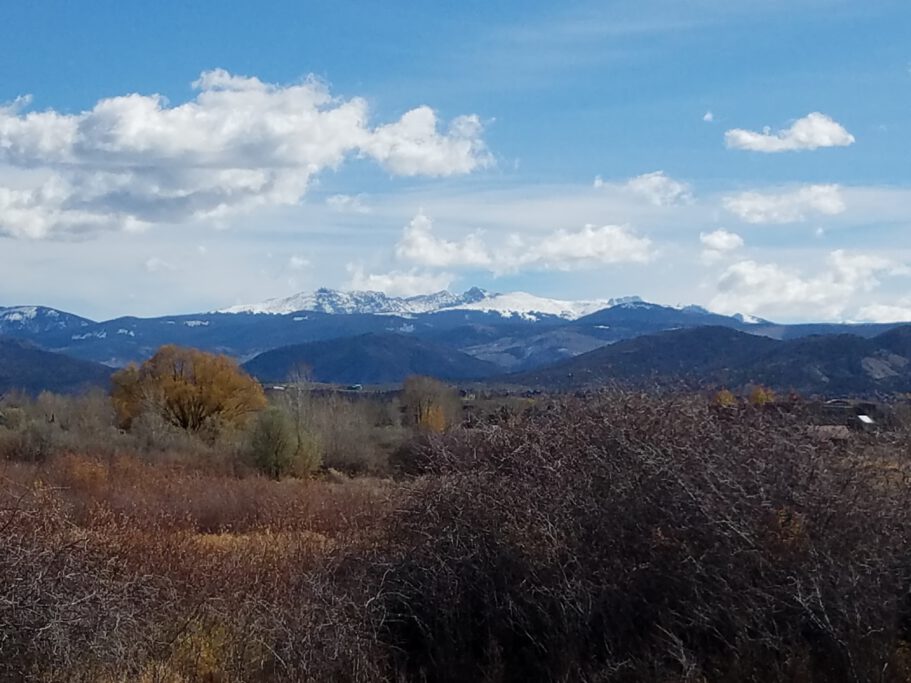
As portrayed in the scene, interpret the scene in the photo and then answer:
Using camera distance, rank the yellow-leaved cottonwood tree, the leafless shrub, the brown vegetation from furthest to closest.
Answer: the yellow-leaved cottonwood tree < the brown vegetation < the leafless shrub

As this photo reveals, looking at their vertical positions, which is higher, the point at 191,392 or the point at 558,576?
the point at 558,576

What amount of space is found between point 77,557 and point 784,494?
684 cm

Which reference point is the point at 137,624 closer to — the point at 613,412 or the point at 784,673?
the point at 613,412

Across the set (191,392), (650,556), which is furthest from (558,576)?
(191,392)

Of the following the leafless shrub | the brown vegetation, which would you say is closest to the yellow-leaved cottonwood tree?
the brown vegetation

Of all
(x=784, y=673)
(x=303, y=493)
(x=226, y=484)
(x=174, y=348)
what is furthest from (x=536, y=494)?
(x=174, y=348)

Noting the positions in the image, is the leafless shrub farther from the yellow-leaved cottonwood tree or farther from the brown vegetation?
the yellow-leaved cottonwood tree

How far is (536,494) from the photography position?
9.80 m

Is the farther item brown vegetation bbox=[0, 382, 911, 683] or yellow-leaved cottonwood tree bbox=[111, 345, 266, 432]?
yellow-leaved cottonwood tree bbox=[111, 345, 266, 432]

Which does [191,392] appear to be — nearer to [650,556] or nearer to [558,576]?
[558,576]

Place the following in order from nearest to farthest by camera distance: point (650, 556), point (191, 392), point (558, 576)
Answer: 1. point (650, 556)
2. point (558, 576)
3. point (191, 392)

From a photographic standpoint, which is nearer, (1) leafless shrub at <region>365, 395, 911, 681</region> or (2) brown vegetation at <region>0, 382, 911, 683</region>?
(1) leafless shrub at <region>365, 395, 911, 681</region>

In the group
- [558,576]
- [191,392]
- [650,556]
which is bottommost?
[191,392]

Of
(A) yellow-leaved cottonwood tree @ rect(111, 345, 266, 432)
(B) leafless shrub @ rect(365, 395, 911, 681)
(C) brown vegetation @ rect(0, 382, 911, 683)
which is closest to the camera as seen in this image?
(B) leafless shrub @ rect(365, 395, 911, 681)
